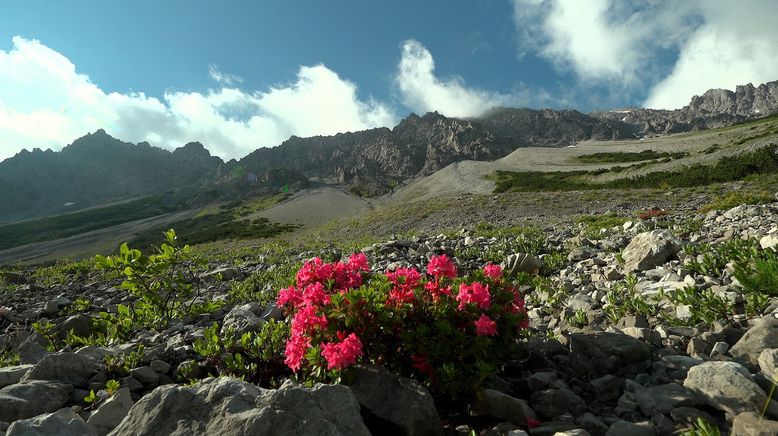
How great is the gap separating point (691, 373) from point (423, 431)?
8.00 feet

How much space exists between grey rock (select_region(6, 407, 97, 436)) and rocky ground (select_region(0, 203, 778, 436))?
0.01m

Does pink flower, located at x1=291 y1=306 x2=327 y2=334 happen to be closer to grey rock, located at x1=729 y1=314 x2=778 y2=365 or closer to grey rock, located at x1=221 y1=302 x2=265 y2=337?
grey rock, located at x1=221 y1=302 x2=265 y2=337

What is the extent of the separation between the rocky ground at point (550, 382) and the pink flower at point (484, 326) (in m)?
0.58

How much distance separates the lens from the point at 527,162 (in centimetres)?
11138

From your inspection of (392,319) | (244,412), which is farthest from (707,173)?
(244,412)

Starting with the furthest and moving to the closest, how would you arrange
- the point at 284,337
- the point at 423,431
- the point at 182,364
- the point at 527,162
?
the point at 527,162 → the point at 284,337 → the point at 182,364 → the point at 423,431

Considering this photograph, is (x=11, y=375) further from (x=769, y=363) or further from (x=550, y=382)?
(x=769, y=363)

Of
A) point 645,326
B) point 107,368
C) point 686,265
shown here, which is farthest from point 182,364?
point 686,265

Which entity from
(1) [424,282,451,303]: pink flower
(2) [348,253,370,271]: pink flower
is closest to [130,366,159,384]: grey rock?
(2) [348,253,370,271]: pink flower

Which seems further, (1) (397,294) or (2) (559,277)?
(2) (559,277)

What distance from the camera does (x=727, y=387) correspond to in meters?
3.22

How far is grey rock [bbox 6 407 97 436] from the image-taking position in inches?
118

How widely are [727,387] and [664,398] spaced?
462mm

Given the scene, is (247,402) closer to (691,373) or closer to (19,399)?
(19,399)
